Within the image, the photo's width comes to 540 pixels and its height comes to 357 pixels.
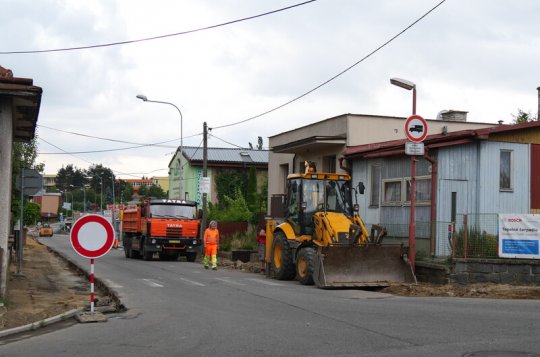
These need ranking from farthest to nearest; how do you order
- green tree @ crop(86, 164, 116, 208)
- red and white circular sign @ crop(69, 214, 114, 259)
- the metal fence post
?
green tree @ crop(86, 164, 116, 208) < the metal fence post < red and white circular sign @ crop(69, 214, 114, 259)

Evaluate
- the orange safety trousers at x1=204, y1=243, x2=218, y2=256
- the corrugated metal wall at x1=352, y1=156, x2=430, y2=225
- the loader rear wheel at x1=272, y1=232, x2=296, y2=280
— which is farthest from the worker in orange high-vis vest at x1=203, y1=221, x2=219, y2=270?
the corrugated metal wall at x1=352, y1=156, x2=430, y2=225

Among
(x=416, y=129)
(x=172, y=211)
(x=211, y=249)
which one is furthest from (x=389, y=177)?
(x=172, y=211)

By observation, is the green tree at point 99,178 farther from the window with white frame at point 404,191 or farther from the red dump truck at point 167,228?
the window with white frame at point 404,191

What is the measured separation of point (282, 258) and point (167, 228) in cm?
1155

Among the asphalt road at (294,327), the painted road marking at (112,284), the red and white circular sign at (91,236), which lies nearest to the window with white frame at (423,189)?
the asphalt road at (294,327)

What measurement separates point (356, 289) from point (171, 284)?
4.66 meters

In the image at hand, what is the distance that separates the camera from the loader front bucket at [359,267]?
16.3 meters

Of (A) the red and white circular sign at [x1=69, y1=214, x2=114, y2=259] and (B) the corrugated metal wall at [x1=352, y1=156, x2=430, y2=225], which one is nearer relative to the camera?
(A) the red and white circular sign at [x1=69, y1=214, x2=114, y2=259]

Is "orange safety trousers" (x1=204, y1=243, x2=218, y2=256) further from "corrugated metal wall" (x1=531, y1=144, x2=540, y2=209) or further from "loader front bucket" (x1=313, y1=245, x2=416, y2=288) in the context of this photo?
"corrugated metal wall" (x1=531, y1=144, x2=540, y2=209)

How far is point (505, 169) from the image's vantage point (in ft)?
61.4

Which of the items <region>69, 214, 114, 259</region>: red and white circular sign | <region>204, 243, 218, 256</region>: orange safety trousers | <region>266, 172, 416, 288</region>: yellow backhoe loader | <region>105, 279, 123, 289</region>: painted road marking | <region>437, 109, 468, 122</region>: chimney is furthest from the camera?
<region>437, 109, 468, 122</region>: chimney

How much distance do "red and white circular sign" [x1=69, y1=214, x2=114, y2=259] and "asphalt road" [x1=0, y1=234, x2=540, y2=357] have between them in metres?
1.16

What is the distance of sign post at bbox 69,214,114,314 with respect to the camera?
1117 cm

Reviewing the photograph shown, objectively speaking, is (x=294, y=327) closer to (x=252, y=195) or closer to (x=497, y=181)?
(x=497, y=181)
